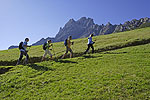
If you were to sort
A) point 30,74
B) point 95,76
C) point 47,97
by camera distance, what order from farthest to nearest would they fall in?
point 30,74
point 95,76
point 47,97

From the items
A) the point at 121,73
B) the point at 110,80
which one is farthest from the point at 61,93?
the point at 121,73

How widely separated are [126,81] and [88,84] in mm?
3392

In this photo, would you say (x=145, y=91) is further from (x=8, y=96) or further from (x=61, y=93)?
(x=8, y=96)

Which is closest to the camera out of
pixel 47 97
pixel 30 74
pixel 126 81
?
pixel 47 97

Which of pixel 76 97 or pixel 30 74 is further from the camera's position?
pixel 30 74

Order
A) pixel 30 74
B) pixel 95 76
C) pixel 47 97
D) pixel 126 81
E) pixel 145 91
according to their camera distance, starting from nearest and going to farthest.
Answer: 1. pixel 145 91
2. pixel 47 97
3. pixel 126 81
4. pixel 95 76
5. pixel 30 74

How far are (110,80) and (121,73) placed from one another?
6.82ft

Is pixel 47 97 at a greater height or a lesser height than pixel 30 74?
lesser

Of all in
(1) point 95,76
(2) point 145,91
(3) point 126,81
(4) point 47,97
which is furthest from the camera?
(1) point 95,76

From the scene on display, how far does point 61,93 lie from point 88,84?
2589 mm

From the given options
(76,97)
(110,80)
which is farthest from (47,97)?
(110,80)

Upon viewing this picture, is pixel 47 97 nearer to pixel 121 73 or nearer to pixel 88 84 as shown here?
pixel 88 84

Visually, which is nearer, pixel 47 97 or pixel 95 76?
pixel 47 97

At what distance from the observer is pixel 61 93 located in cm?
1059
